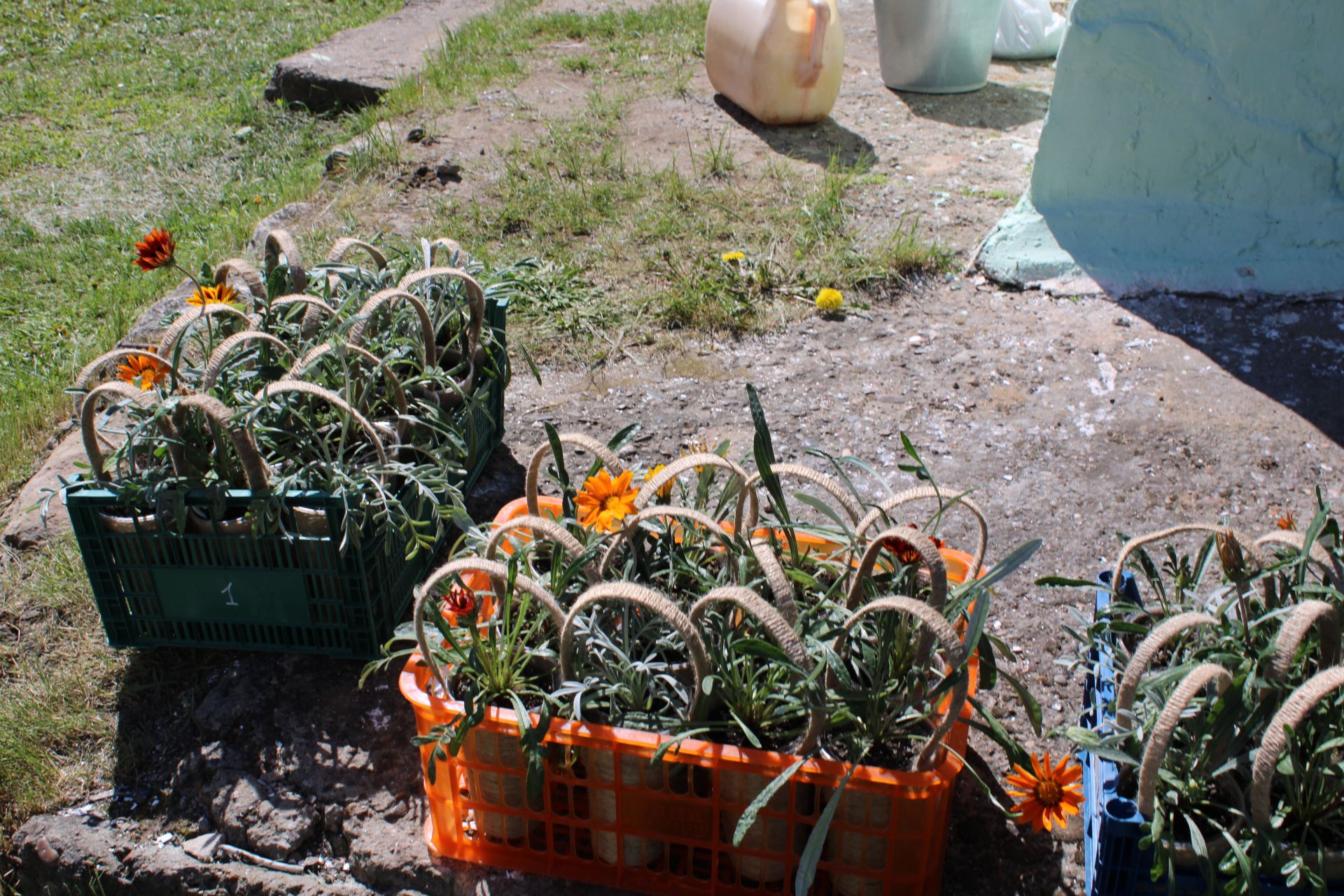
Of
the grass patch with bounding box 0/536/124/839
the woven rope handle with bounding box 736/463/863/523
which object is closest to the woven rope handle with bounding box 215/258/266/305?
the grass patch with bounding box 0/536/124/839

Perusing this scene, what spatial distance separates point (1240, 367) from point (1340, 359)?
324 millimetres

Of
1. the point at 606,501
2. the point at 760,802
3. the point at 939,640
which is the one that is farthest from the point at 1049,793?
the point at 606,501

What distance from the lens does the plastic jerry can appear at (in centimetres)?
523

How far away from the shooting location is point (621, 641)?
174 centimetres

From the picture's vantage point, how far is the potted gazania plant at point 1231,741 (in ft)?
4.53

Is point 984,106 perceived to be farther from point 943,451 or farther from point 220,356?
point 220,356

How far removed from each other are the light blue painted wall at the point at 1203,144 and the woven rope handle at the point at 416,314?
2.56m

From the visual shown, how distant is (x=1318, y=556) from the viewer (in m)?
1.59

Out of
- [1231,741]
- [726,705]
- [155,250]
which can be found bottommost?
[726,705]

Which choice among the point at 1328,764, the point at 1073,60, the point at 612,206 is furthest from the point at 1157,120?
the point at 1328,764

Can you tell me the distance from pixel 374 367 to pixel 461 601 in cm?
72

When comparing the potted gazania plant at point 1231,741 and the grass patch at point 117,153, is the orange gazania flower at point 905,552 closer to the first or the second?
the potted gazania plant at point 1231,741

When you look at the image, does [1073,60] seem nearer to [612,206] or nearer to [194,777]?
[612,206]

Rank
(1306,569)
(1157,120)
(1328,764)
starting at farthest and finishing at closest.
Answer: (1157,120)
(1306,569)
(1328,764)
